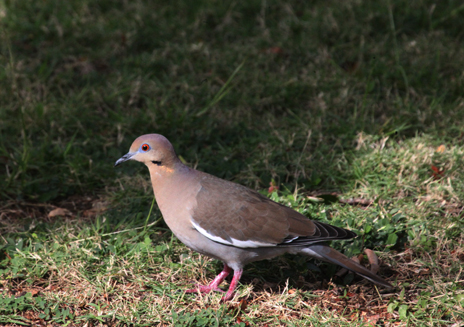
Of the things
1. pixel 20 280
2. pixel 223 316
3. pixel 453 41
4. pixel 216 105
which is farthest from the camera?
pixel 453 41

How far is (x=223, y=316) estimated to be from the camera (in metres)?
3.31

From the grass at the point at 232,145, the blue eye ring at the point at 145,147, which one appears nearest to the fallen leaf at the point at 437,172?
the grass at the point at 232,145

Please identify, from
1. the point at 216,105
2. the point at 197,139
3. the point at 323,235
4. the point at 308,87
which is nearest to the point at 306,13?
the point at 308,87

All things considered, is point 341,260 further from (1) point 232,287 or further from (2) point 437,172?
(2) point 437,172

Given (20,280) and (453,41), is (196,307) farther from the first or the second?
(453,41)

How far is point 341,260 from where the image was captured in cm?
338

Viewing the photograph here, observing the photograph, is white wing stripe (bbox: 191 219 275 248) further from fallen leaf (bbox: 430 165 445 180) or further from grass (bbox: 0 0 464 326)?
fallen leaf (bbox: 430 165 445 180)

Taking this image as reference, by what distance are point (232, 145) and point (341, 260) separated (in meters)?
2.01

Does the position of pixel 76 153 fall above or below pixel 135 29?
below

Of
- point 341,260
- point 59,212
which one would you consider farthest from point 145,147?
point 341,260

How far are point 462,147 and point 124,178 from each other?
9.74 ft

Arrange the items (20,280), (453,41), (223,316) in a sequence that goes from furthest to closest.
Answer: (453,41)
(20,280)
(223,316)

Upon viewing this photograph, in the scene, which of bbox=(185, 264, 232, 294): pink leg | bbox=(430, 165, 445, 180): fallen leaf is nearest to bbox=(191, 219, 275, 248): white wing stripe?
bbox=(185, 264, 232, 294): pink leg

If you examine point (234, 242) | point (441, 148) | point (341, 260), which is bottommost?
point (441, 148)
